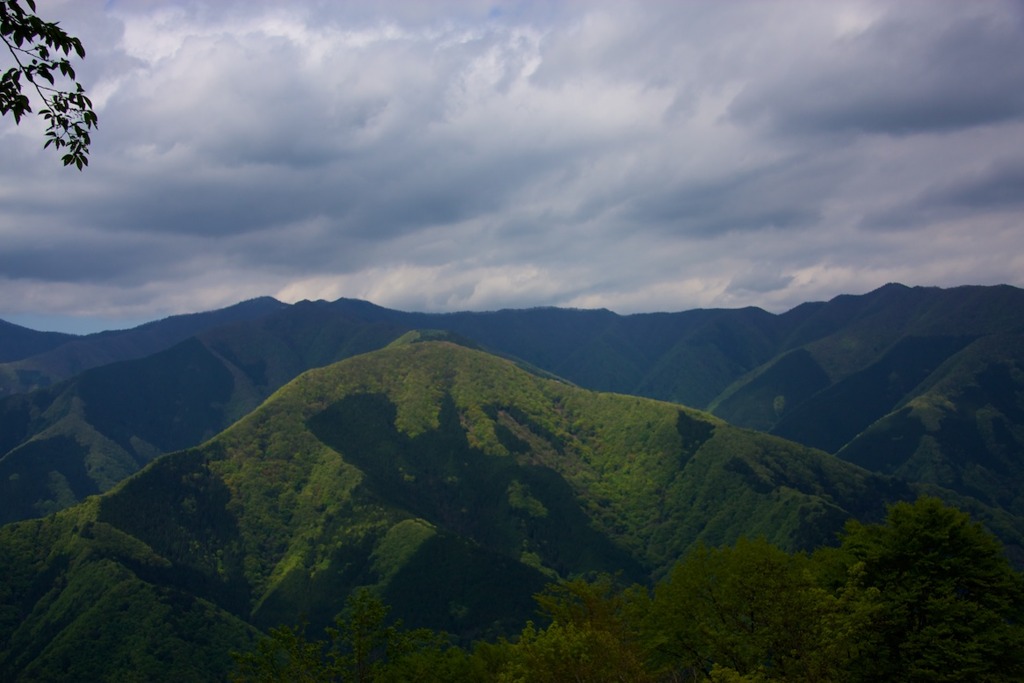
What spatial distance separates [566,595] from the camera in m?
68.8

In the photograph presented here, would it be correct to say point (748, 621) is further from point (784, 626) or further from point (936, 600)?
point (936, 600)

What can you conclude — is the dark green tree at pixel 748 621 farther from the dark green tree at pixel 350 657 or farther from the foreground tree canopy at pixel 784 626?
the dark green tree at pixel 350 657

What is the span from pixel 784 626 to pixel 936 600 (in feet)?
48.9

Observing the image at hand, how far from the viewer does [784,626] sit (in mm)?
48594

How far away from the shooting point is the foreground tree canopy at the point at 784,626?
45.6 meters

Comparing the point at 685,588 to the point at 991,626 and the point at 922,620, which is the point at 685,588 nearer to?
the point at 922,620

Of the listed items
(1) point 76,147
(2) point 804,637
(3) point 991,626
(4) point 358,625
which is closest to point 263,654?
(4) point 358,625

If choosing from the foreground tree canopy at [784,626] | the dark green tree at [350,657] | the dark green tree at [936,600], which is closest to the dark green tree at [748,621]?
the foreground tree canopy at [784,626]

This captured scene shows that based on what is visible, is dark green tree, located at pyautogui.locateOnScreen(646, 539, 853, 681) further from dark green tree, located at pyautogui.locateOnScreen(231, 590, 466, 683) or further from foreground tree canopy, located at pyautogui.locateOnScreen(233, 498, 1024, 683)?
dark green tree, located at pyautogui.locateOnScreen(231, 590, 466, 683)

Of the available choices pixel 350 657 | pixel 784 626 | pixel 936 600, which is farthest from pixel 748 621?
pixel 350 657

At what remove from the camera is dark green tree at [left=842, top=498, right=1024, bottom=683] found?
175 feet

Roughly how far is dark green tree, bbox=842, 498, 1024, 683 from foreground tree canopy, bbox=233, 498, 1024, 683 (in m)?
0.10

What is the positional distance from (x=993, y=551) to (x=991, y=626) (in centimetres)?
635

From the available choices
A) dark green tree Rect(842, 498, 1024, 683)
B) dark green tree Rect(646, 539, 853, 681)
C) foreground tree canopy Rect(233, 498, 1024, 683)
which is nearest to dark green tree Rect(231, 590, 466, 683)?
foreground tree canopy Rect(233, 498, 1024, 683)
